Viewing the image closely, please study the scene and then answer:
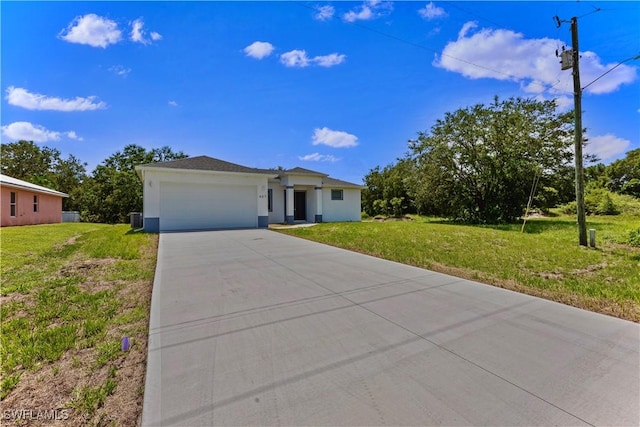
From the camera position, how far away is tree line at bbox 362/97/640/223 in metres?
16.3

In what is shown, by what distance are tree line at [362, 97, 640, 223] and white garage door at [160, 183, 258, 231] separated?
11.4m

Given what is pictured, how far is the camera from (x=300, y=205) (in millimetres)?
19719

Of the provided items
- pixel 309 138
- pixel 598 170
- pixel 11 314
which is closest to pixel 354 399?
pixel 11 314

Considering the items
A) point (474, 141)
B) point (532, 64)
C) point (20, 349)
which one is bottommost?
point (20, 349)

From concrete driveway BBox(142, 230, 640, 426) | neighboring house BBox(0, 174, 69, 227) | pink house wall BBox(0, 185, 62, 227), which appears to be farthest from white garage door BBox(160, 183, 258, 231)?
concrete driveway BBox(142, 230, 640, 426)

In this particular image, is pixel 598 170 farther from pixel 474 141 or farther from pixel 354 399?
pixel 354 399

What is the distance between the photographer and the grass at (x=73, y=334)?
2092mm

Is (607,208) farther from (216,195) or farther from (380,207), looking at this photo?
(216,195)

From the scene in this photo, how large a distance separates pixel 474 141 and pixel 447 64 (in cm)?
896

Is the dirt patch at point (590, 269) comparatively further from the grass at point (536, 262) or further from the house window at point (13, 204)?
the house window at point (13, 204)

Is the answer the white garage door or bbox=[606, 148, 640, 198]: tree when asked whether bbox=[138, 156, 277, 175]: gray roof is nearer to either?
the white garage door

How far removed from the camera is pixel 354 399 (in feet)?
6.55

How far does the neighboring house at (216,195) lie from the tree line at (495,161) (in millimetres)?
7181

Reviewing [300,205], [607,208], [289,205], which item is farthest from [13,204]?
[607,208]
